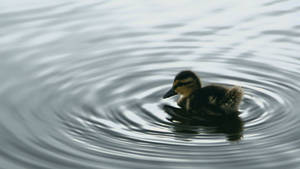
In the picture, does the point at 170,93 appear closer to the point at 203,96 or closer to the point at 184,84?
the point at 184,84

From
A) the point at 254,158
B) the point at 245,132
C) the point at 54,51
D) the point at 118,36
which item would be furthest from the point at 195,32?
the point at 254,158

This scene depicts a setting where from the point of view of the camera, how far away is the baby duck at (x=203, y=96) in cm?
597

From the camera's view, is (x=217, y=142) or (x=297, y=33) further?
(x=297, y=33)

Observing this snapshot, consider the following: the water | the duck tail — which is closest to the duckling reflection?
the water

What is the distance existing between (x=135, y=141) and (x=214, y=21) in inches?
129

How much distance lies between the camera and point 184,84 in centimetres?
633

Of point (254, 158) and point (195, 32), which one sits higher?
point (195, 32)

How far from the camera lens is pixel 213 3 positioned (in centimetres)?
884

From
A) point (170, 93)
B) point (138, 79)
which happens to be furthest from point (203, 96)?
point (138, 79)

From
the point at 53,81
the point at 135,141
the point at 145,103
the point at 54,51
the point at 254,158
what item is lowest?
the point at 254,158

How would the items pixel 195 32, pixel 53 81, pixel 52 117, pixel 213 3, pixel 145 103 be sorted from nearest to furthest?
pixel 52 117
pixel 145 103
pixel 53 81
pixel 195 32
pixel 213 3

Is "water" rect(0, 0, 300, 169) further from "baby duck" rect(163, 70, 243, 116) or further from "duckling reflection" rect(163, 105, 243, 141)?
"baby duck" rect(163, 70, 243, 116)

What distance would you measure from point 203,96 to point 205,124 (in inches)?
14.0

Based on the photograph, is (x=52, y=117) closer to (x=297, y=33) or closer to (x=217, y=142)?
(x=217, y=142)
